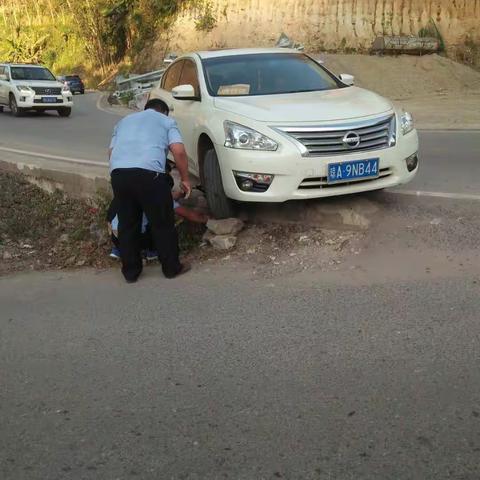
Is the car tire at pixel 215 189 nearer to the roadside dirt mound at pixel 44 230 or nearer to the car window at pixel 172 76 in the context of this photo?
the roadside dirt mound at pixel 44 230

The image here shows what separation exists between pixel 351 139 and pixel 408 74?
23.7 m

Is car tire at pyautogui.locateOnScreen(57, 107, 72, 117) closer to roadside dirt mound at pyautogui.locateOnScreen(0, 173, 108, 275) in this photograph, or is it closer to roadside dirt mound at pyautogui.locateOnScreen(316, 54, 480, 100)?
roadside dirt mound at pyautogui.locateOnScreen(316, 54, 480, 100)

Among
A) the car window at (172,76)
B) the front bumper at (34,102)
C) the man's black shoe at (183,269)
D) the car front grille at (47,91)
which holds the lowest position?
the front bumper at (34,102)

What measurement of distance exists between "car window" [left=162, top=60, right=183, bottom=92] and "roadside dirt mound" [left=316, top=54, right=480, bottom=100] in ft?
62.3

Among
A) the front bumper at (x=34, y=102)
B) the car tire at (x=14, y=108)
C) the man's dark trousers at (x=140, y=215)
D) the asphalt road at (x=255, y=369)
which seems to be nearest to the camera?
the asphalt road at (x=255, y=369)

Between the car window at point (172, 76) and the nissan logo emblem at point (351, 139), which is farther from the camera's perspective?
the car window at point (172, 76)

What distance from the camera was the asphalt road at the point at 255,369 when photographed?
2.93m

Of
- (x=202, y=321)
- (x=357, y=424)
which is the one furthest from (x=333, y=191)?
(x=357, y=424)

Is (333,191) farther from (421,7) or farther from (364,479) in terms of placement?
(421,7)

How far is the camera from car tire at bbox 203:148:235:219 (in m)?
6.09

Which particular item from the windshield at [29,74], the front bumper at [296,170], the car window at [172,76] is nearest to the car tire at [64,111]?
the windshield at [29,74]

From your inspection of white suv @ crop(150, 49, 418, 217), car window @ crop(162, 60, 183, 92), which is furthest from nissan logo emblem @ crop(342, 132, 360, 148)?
car window @ crop(162, 60, 183, 92)

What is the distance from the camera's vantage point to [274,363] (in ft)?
12.5

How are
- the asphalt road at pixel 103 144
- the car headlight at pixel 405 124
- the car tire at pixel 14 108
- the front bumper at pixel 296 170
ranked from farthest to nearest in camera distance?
the car tire at pixel 14 108
the asphalt road at pixel 103 144
the car headlight at pixel 405 124
the front bumper at pixel 296 170
